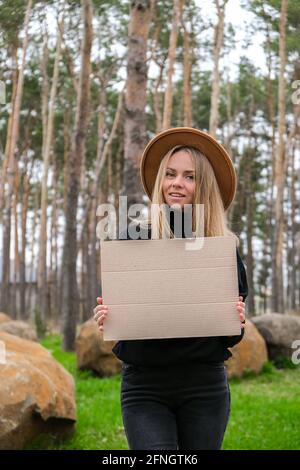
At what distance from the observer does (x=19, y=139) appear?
965 inches

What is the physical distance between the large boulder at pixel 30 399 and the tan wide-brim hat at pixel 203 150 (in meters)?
2.41

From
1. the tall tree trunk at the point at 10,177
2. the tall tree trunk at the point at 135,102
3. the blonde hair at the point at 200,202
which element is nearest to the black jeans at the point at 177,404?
the blonde hair at the point at 200,202

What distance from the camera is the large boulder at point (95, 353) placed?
327 inches

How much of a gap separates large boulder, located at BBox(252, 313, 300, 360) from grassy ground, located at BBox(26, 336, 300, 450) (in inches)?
10.7

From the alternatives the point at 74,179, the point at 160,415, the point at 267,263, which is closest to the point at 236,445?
the point at 160,415

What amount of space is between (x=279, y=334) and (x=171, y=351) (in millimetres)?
7091

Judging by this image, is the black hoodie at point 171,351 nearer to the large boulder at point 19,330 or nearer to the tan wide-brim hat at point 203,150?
the tan wide-brim hat at point 203,150

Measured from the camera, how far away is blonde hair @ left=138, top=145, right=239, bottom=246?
94.2 inches

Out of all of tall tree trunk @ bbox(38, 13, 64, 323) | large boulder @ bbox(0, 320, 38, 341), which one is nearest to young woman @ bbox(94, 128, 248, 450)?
large boulder @ bbox(0, 320, 38, 341)

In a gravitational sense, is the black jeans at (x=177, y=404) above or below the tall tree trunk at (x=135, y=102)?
below

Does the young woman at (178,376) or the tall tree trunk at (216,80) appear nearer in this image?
the young woman at (178,376)

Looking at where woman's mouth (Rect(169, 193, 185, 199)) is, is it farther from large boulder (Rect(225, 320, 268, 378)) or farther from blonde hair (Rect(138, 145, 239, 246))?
large boulder (Rect(225, 320, 268, 378))

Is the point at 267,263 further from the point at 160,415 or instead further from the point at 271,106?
the point at 160,415

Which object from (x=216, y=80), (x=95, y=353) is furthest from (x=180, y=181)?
(x=216, y=80)
